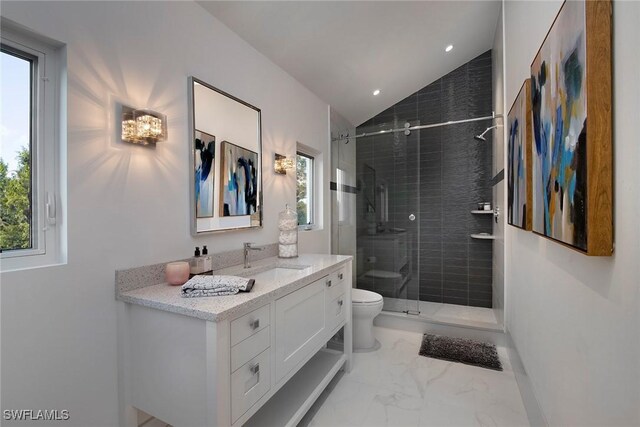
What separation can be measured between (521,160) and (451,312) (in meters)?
2.12

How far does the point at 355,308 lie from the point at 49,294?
1990 mm

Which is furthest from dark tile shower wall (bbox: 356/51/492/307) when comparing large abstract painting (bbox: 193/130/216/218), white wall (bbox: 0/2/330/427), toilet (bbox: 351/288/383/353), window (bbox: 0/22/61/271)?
window (bbox: 0/22/61/271)

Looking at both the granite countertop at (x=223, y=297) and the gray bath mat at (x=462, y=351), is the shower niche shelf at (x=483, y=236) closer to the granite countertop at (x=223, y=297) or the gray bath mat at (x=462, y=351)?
the gray bath mat at (x=462, y=351)

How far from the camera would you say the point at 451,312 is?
3.25m

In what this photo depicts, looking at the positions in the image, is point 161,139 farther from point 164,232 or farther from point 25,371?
point 25,371

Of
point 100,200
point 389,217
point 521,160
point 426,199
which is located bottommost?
point 389,217

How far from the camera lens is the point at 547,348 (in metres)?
1.32

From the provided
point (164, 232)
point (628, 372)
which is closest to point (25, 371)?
point (164, 232)

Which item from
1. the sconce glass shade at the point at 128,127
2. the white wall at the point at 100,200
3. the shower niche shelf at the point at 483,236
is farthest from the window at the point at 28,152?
the shower niche shelf at the point at 483,236

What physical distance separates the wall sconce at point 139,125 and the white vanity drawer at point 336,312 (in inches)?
54.9

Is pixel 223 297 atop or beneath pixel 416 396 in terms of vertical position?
atop

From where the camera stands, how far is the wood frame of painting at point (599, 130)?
2.42 feet

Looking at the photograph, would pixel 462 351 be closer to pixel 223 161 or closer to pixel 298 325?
pixel 298 325

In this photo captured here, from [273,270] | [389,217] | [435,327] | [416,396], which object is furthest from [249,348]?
[389,217]
